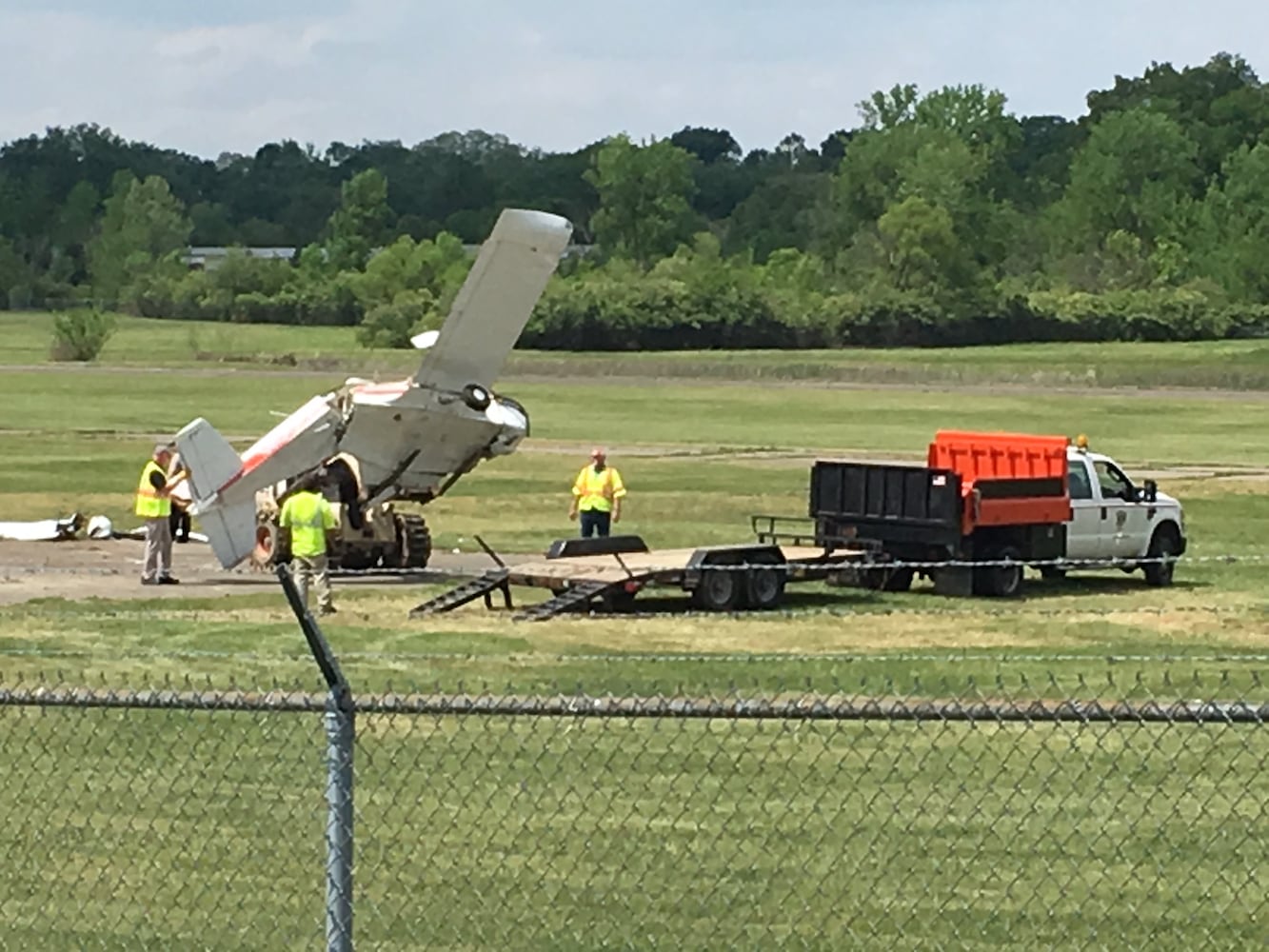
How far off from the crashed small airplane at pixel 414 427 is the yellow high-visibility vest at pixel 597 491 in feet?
3.71

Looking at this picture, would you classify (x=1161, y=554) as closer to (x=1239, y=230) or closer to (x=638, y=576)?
(x=638, y=576)

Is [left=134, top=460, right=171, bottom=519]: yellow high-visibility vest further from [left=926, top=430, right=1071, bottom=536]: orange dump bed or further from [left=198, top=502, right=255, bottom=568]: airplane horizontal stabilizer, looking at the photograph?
[left=926, top=430, right=1071, bottom=536]: orange dump bed

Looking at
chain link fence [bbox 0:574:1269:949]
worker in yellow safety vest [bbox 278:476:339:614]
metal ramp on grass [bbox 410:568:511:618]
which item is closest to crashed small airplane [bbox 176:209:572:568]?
worker in yellow safety vest [bbox 278:476:339:614]

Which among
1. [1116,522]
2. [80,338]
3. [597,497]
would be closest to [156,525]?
[597,497]

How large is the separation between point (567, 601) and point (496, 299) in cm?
583

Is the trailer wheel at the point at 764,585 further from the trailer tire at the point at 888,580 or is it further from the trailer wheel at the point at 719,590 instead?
the trailer tire at the point at 888,580

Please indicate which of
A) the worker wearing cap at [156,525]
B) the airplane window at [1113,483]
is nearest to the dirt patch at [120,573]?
the worker wearing cap at [156,525]

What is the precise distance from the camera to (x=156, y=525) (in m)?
30.8

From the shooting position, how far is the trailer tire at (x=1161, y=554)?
104ft

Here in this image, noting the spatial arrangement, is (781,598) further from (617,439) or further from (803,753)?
(617,439)

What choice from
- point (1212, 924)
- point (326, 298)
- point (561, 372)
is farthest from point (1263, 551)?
point (326, 298)

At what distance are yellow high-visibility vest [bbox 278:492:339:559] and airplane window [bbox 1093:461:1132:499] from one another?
10.7 m

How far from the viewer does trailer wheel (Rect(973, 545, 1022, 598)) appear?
29656 millimetres

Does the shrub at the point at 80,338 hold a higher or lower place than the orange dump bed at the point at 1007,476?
lower
